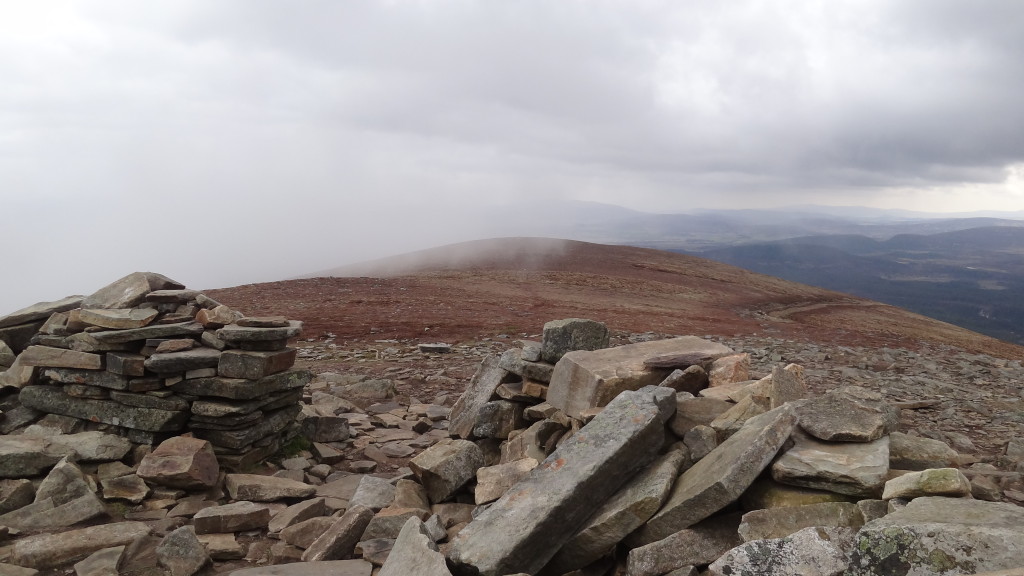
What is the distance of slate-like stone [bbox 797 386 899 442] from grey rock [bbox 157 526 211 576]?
19.2ft

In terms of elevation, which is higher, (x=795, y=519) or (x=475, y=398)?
(x=795, y=519)

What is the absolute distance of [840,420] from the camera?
17.6 ft

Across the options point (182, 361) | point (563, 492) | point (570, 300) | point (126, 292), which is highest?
point (126, 292)

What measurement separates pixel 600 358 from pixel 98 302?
7.50m

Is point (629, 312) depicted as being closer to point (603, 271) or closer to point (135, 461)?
Result: point (603, 271)

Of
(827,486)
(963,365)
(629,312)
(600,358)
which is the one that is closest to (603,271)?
(629,312)

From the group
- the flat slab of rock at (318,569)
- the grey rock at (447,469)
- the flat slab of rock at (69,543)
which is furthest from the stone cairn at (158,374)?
the flat slab of rock at (318,569)

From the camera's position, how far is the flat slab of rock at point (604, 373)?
24.4 ft

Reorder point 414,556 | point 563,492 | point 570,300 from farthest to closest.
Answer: point 570,300 → point 563,492 → point 414,556

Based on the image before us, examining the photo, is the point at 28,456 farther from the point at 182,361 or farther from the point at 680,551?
the point at 680,551

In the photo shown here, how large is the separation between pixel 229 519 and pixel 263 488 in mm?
895

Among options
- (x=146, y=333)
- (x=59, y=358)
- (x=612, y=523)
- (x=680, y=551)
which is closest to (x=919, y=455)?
(x=680, y=551)

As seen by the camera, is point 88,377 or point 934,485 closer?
point 934,485

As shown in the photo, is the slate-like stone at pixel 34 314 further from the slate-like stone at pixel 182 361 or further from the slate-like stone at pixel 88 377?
the slate-like stone at pixel 182 361
